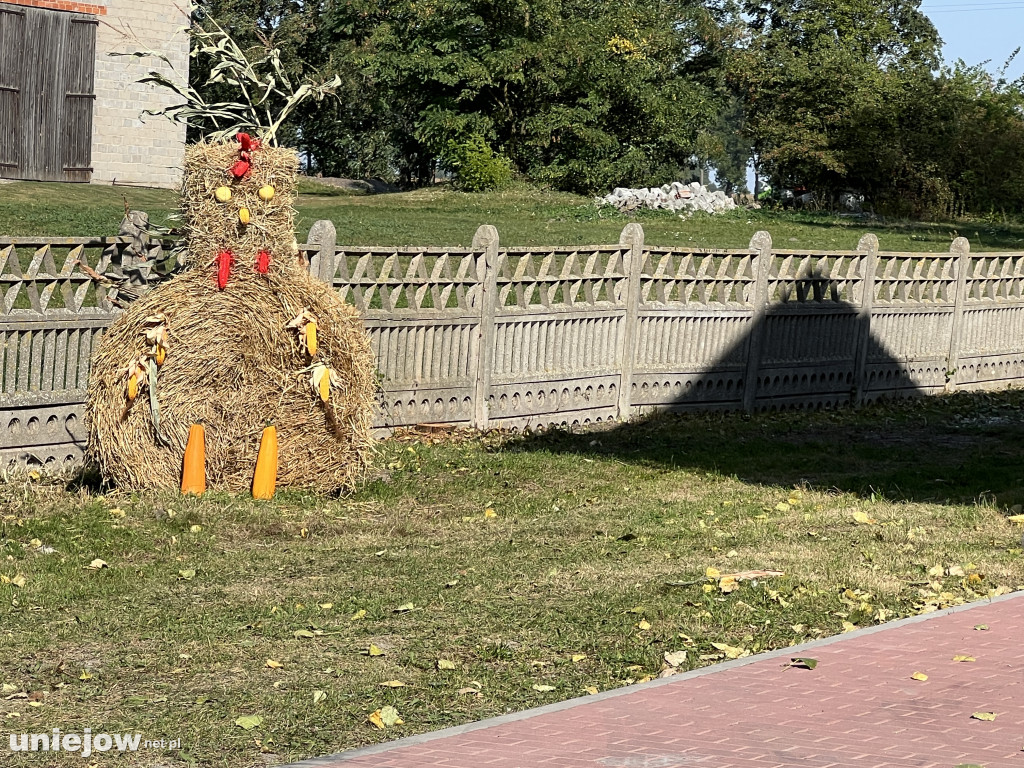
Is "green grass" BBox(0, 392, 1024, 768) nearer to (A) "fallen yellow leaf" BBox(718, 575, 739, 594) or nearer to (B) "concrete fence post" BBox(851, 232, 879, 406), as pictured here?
(A) "fallen yellow leaf" BBox(718, 575, 739, 594)

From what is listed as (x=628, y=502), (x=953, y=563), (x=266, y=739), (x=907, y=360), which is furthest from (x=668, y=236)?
(x=266, y=739)

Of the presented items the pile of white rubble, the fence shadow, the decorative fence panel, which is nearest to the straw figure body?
the decorative fence panel

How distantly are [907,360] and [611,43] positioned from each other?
33788mm

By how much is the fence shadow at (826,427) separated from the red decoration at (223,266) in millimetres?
3553

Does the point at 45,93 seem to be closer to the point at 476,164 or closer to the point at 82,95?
the point at 82,95

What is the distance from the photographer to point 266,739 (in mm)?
5391

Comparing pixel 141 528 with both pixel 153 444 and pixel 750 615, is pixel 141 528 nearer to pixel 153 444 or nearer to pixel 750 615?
pixel 153 444

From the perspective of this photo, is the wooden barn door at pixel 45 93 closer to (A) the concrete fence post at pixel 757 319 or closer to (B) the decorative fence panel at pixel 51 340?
(A) the concrete fence post at pixel 757 319

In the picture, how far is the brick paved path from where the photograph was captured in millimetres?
5055

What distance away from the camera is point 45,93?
28.8m

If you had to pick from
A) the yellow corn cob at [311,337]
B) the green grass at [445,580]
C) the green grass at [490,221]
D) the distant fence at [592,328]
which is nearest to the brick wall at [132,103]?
the green grass at [490,221]

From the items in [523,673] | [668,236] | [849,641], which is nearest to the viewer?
[523,673]

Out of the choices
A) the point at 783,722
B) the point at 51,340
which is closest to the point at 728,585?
the point at 783,722

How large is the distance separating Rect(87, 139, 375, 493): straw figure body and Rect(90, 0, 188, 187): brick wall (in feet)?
67.5
